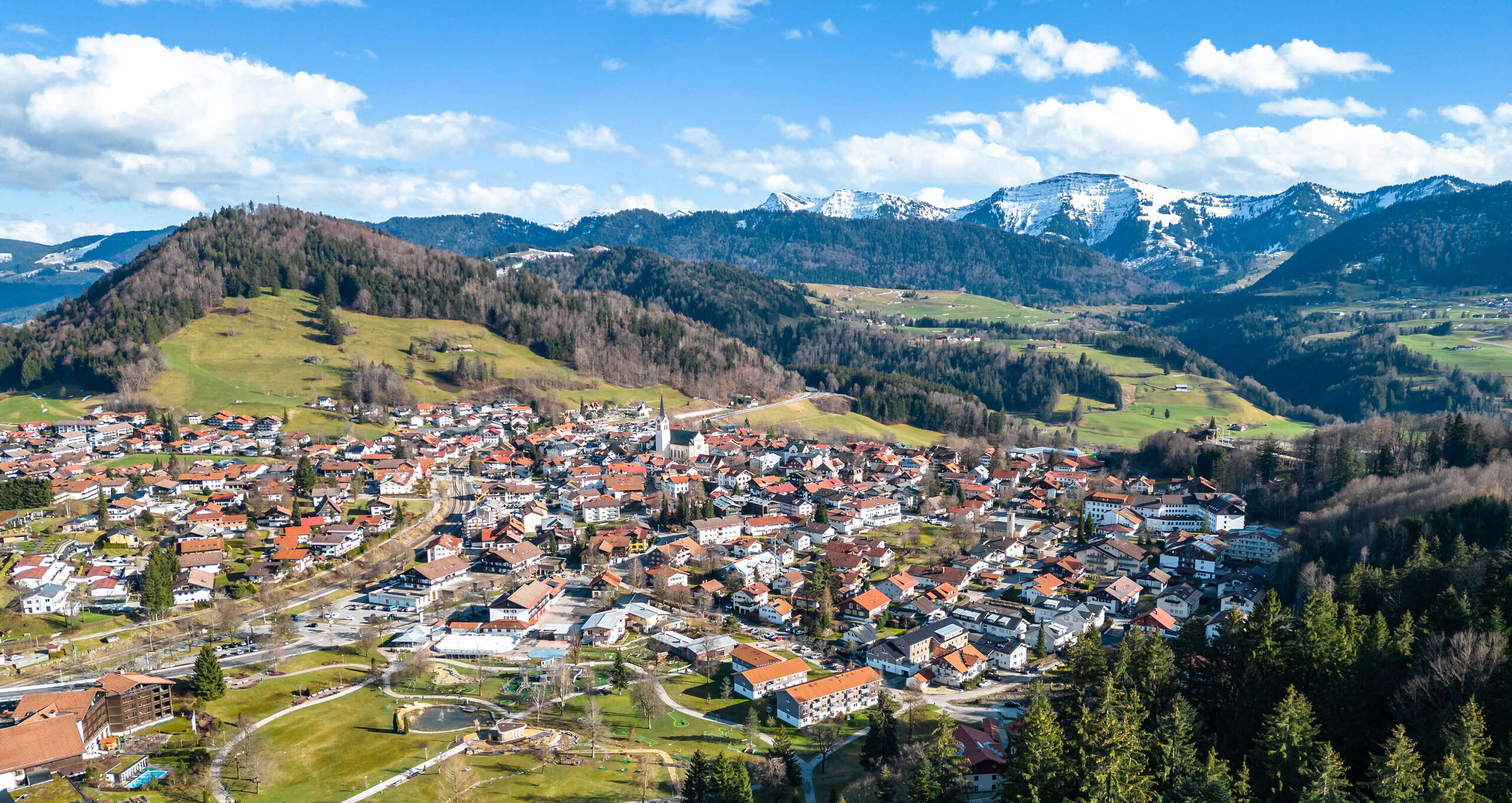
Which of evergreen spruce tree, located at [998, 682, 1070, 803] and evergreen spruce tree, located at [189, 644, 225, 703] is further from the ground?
evergreen spruce tree, located at [998, 682, 1070, 803]

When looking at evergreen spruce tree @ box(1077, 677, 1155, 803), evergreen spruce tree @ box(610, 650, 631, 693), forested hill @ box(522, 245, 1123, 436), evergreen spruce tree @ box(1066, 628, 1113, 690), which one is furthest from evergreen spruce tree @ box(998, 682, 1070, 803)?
forested hill @ box(522, 245, 1123, 436)

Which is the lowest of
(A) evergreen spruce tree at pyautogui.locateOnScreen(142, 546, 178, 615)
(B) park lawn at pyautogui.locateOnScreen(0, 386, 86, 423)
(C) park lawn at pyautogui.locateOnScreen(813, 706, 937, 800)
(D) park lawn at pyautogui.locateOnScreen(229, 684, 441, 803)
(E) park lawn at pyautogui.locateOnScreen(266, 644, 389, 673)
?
(C) park lawn at pyautogui.locateOnScreen(813, 706, 937, 800)

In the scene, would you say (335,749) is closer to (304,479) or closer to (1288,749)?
(1288,749)

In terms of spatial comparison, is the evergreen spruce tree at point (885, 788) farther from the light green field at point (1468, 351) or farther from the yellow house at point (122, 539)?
the light green field at point (1468, 351)

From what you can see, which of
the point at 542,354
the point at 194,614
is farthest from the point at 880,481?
the point at 542,354

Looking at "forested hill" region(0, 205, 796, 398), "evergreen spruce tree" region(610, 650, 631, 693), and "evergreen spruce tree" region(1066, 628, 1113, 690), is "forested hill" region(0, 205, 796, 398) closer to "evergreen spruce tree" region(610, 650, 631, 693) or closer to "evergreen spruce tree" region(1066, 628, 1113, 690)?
"evergreen spruce tree" region(610, 650, 631, 693)

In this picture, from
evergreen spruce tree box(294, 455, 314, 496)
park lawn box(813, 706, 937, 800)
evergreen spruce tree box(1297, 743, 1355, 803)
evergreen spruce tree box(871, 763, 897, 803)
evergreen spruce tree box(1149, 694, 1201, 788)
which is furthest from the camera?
evergreen spruce tree box(294, 455, 314, 496)

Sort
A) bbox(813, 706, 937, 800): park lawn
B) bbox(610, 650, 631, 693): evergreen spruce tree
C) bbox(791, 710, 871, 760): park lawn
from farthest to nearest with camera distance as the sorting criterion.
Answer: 1. bbox(610, 650, 631, 693): evergreen spruce tree
2. bbox(791, 710, 871, 760): park lawn
3. bbox(813, 706, 937, 800): park lawn

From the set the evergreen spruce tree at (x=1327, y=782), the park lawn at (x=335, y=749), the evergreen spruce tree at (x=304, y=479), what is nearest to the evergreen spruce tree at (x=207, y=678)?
the park lawn at (x=335, y=749)
